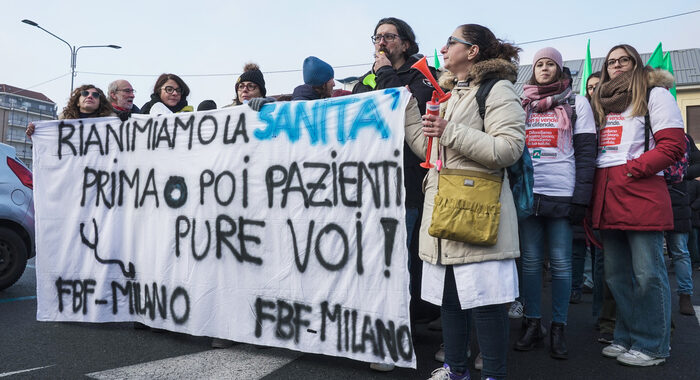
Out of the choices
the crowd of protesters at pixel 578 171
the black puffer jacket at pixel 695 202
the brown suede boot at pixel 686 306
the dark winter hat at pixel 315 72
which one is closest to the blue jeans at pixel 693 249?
the black puffer jacket at pixel 695 202

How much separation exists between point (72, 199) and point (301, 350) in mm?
2365

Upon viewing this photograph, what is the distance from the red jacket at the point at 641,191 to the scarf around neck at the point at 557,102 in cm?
35

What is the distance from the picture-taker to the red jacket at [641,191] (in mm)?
3182

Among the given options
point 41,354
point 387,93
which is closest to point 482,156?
point 387,93

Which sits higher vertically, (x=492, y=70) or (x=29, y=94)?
(x=29, y=94)

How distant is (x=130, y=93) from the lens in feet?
16.4

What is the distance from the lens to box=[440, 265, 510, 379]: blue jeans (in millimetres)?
2416

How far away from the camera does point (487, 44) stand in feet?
8.53

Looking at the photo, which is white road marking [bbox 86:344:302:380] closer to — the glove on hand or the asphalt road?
the asphalt road

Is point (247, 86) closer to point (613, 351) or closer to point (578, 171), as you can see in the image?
point (578, 171)

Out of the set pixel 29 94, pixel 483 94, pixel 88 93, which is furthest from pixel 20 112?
pixel 483 94

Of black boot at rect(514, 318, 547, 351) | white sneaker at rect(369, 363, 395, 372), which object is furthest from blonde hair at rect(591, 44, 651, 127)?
white sneaker at rect(369, 363, 395, 372)

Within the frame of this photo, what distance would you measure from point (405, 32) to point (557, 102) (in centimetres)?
109

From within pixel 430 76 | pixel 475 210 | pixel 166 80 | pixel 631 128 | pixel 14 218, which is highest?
pixel 166 80
